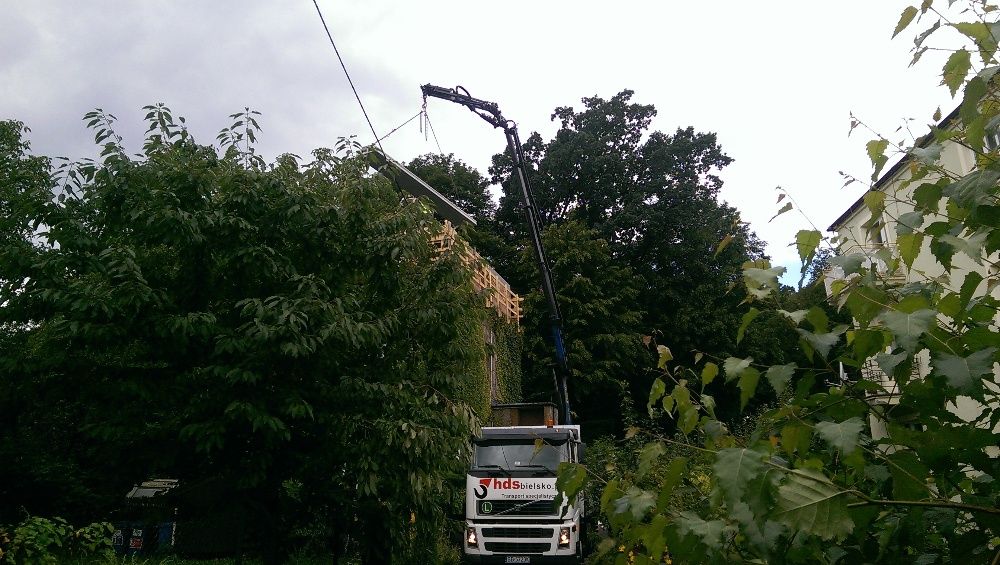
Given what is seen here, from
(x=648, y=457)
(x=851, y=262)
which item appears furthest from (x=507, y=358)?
(x=851, y=262)

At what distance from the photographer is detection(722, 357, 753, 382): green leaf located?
183 centimetres

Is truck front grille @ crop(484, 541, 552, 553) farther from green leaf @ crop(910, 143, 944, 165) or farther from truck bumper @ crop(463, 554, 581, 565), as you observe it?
green leaf @ crop(910, 143, 944, 165)

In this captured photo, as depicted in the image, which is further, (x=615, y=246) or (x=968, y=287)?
(x=615, y=246)

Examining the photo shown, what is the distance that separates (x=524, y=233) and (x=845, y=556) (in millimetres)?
35741

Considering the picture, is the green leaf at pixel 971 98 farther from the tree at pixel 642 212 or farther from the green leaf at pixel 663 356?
the tree at pixel 642 212

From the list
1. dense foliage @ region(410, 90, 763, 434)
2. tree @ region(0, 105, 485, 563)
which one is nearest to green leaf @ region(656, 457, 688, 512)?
Answer: tree @ region(0, 105, 485, 563)

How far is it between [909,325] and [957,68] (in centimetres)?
66

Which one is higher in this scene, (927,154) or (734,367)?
(927,154)

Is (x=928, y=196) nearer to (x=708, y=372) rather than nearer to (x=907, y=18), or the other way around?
(x=907, y=18)

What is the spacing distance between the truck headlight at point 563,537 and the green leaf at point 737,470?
1335cm

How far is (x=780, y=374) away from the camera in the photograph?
1.79 m

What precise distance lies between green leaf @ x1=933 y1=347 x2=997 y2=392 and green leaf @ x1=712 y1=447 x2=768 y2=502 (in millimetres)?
399

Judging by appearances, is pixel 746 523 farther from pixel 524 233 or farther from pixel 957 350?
pixel 524 233

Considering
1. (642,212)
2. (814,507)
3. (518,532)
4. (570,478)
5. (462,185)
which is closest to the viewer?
(814,507)
